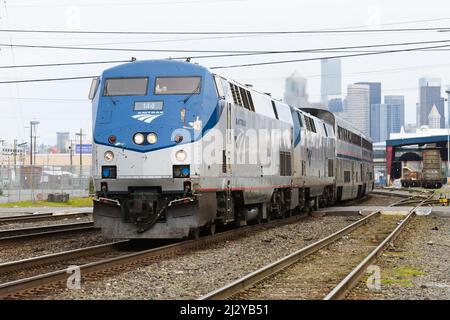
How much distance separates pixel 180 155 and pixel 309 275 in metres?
4.21

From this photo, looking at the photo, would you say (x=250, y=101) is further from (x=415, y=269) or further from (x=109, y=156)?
(x=415, y=269)

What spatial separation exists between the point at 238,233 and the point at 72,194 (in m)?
29.4

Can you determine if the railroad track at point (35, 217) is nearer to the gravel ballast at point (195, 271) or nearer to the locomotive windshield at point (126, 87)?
the gravel ballast at point (195, 271)

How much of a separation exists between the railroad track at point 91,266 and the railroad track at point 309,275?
2.58 m

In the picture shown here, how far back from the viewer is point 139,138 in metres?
14.2

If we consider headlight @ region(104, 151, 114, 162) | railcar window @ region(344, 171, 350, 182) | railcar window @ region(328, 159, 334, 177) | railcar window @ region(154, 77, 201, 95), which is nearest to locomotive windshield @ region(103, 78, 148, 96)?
railcar window @ region(154, 77, 201, 95)

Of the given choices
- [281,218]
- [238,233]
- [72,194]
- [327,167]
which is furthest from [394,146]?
[238,233]

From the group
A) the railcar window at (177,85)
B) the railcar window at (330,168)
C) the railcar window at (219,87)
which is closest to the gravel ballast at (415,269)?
the railcar window at (219,87)

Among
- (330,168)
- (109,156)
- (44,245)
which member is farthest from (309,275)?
(330,168)

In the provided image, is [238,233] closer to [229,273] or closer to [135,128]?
[135,128]

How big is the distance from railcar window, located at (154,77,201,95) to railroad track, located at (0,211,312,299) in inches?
132

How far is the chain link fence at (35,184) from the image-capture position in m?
41.0

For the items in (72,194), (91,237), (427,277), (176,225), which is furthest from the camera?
(72,194)
